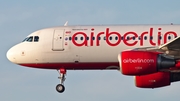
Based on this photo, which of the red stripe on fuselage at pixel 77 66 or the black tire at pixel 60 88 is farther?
the black tire at pixel 60 88

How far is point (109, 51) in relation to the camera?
208 ft

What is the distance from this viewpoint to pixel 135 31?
63.2 meters

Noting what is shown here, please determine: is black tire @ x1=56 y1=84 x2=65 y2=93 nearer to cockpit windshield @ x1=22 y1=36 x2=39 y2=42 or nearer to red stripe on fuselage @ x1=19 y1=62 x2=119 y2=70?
red stripe on fuselage @ x1=19 y1=62 x2=119 y2=70

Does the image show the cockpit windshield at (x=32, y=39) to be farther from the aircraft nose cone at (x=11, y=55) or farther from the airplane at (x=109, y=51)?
the aircraft nose cone at (x=11, y=55)

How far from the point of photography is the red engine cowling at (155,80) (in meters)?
64.8

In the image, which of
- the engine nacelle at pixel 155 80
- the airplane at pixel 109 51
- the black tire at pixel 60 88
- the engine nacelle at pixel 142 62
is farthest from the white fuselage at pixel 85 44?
the engine nacelle at pixel 155 80

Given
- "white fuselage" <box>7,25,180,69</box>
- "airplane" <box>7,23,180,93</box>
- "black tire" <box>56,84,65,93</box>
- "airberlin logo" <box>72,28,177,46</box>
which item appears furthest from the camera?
"black tire" <box>56,84,65,93</box>

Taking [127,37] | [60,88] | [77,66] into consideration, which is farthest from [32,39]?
[127,37]

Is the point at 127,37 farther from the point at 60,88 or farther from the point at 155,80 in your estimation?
the point at 60,88

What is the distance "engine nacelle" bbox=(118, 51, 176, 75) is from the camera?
199 feet

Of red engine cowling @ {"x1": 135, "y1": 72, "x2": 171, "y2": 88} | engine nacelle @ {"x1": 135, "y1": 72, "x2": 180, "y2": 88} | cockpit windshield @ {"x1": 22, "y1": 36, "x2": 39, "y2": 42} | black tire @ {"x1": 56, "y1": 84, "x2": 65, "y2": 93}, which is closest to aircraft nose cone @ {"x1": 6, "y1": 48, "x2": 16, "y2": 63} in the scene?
Result: cockpit windshield @ {"x1": 22, "y1": 36, "x2": 39, "y2": 42}

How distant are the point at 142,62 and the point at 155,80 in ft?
14.4

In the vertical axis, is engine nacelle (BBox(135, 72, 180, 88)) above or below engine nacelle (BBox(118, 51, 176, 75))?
below

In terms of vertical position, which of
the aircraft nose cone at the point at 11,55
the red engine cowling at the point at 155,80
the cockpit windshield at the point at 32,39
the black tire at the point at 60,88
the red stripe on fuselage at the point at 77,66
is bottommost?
the black tire at the point at 60,88
